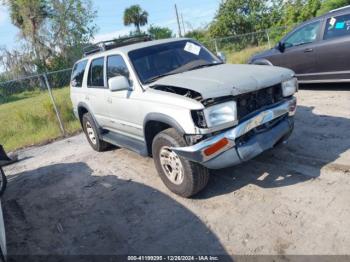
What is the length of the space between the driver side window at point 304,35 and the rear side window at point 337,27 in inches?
11.0

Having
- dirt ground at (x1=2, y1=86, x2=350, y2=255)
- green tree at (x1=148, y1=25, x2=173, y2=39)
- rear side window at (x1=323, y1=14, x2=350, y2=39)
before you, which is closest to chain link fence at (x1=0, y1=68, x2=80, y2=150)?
dirt ground at (x1=2, y1=86, x2=350, y2=255)

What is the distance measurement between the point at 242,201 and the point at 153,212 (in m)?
1.07

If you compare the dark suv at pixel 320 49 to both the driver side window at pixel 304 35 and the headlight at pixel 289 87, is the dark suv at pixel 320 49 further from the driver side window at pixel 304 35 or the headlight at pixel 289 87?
the headlight at pixel 289 87

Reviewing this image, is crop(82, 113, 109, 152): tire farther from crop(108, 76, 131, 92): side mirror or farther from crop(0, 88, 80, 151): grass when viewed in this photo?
crop(0, 88, 80, 151): grass

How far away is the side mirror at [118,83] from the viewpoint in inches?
176

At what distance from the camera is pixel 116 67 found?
515 cm

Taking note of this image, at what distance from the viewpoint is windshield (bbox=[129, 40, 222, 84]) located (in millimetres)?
4715

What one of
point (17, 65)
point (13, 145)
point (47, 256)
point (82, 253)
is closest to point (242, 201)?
point (82, 253)

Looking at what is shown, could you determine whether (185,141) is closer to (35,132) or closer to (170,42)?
(170,42)

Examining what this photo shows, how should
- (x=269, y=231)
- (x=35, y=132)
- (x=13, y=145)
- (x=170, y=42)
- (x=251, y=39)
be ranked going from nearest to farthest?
(x=269, y=231) → (x=170, y=42) → (x=13, y=145) → (x=35, y=132) → (x=251, y=39)

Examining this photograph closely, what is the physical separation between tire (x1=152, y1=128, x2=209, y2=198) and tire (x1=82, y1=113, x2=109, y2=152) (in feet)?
8.16

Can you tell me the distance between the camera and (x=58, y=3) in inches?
1415

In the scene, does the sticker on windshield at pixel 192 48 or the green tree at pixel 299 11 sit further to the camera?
the green tree at pixel 299 11

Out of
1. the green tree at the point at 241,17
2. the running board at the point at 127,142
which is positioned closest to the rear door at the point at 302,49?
the running board at the point at 127,142
